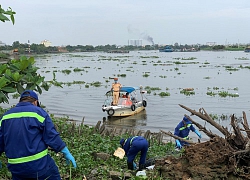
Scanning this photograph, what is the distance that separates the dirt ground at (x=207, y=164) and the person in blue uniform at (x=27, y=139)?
232 centimetres

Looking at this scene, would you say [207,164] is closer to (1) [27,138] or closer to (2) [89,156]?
(2) [89,156]

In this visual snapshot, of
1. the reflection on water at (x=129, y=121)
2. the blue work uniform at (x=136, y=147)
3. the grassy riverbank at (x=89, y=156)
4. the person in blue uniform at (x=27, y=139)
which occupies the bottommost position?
the reflection on water at (x=129, y=121)

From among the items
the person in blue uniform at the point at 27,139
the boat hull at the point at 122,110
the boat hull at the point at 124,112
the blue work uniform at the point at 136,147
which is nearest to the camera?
the person in blue uniform at the point at 27,139

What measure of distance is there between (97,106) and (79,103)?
1737 millimetres

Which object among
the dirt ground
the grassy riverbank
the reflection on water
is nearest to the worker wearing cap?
the reflection on water

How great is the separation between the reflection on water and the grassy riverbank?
21.4 feet

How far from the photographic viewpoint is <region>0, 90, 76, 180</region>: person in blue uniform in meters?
3.89

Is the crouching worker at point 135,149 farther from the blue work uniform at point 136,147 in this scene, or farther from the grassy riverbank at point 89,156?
the grassy riverbank at point 89,156

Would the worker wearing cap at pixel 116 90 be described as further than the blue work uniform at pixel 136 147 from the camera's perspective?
Yes

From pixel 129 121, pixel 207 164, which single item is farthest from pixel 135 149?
pixel 129 121

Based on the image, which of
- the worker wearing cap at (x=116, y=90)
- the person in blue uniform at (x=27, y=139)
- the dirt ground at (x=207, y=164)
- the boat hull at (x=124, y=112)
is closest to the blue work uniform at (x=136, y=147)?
the dirt ground at (x=207, y=164)

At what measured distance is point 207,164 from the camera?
5.31 metres

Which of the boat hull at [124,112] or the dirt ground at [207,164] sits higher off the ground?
the dirt ground at [207,164]

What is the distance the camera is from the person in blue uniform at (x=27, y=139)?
3891 mm
